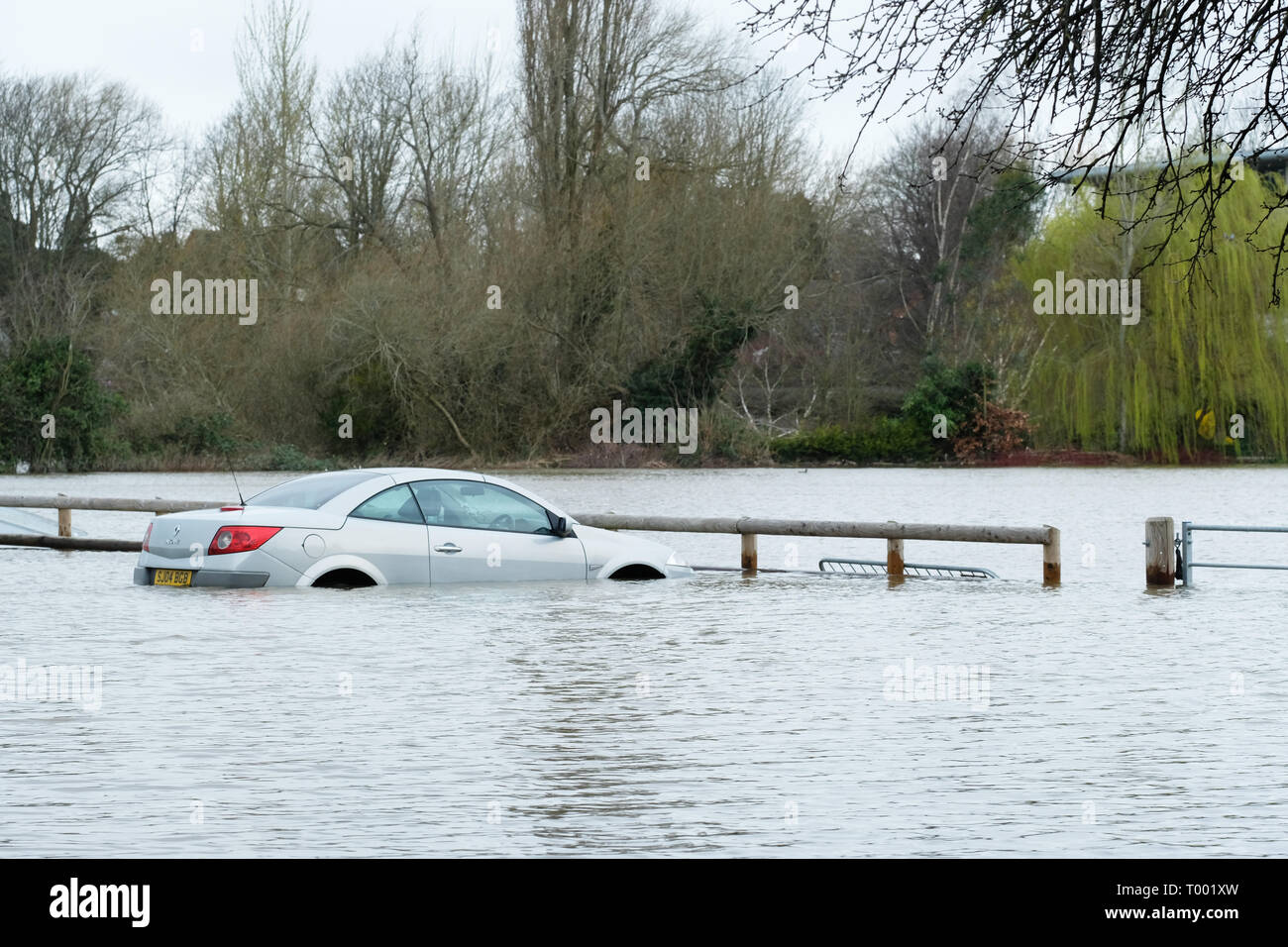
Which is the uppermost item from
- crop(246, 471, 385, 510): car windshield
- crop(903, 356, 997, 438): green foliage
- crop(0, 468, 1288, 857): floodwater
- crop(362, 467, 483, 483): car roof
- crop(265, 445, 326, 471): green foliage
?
crop(903, 356, 997, 438): green foliage

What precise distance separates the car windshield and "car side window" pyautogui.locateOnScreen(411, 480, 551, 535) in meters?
0.59

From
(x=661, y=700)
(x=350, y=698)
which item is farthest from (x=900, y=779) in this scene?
(x=350, y=698)

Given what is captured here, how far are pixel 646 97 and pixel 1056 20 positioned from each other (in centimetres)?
5033

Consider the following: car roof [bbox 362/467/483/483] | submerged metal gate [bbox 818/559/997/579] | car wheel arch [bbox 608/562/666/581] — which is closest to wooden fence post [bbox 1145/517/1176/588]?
submerged metal gate [bbox 818/559/997/579]

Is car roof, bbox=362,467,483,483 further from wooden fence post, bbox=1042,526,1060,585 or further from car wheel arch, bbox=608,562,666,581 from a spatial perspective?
wooden fence post, bbox=1042,526,1060,585

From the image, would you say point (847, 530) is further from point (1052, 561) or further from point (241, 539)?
point (241, 539)

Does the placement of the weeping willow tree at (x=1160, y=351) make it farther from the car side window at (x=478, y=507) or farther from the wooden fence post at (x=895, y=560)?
the car side window at (x=478, y=507)

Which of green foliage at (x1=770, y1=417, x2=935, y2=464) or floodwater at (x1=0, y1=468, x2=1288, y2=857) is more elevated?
green foliage at (x1=770, y1=417, x2=935, y2=464)

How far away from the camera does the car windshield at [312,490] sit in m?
17.9

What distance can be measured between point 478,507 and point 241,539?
2.55 meters

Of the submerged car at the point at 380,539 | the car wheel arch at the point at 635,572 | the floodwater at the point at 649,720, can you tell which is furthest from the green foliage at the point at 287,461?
the submerged car at the point at 380,539

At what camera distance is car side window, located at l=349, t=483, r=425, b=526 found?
58.7 ft

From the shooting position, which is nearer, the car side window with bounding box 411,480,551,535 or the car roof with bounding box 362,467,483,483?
the car roof with bounding box 362,467,483,483

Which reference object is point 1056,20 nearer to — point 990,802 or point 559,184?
point 990,802
